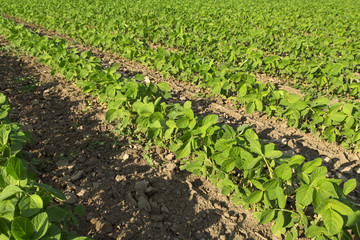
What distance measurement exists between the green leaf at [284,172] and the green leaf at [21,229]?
165 cm

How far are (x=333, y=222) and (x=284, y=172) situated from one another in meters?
0.44

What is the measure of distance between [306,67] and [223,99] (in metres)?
1.90

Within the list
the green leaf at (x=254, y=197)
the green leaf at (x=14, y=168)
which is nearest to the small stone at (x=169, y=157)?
the green leaf at (x=254, y=197)

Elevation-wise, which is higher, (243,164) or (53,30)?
(243,164)

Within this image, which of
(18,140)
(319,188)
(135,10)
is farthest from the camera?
(135,10)

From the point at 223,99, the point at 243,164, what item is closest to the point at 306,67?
the point at 223,99

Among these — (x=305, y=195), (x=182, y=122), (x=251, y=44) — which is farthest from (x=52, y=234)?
(x=251, y=44)

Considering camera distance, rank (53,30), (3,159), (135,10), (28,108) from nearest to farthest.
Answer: (3,159)
(28,108)
(53,30)
(135,10)

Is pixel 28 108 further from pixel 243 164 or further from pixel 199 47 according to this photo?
pixel 199 47

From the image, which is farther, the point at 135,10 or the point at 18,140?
the point at 135,10

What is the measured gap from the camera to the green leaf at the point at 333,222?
160 cm

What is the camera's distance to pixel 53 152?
309cm

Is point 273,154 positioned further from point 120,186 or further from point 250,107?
point 250,107

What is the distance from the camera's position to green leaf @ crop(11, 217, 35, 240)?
1.14 meters
